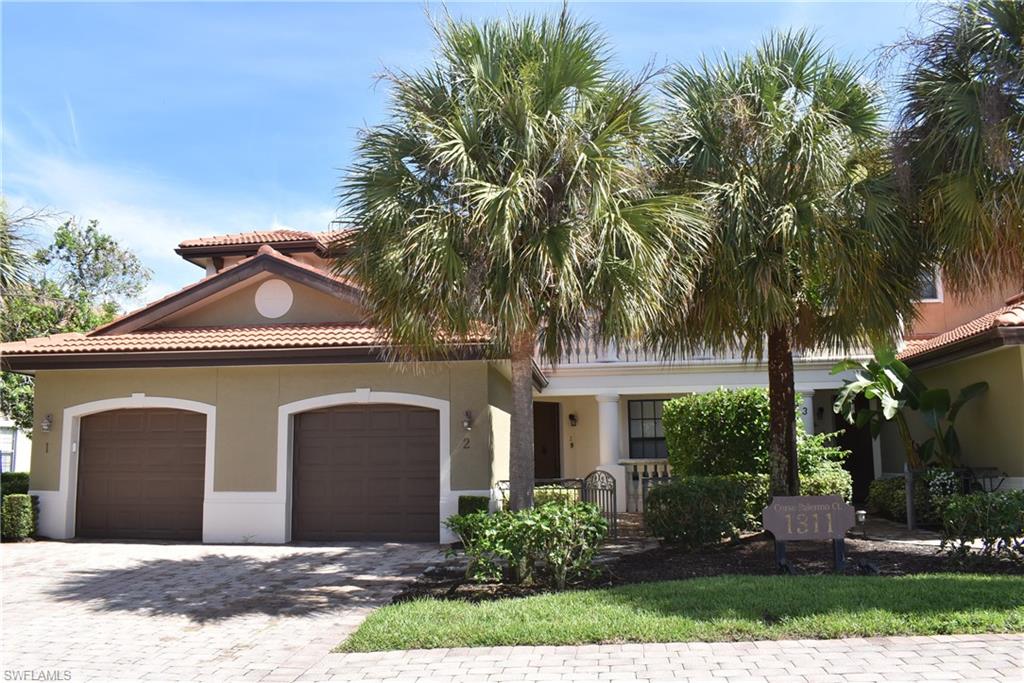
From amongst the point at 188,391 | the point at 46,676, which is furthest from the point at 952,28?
the point at 188,391

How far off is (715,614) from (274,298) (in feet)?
35.7

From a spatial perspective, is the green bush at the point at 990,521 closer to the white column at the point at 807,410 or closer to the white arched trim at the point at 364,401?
the white arched trim at the point at 364,401

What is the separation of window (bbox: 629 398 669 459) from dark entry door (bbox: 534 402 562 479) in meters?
2.52

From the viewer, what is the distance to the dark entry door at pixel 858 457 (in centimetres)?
1961

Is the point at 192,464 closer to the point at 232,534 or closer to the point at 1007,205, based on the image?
the point at 232,534

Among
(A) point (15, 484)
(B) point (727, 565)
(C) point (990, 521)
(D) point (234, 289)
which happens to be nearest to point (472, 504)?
(B) point (727, 565)

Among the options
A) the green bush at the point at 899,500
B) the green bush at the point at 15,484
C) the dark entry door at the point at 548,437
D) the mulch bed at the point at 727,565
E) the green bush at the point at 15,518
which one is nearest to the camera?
the mulch bed at the point at 727,565

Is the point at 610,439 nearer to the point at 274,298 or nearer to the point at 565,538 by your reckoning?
the point at 274,298

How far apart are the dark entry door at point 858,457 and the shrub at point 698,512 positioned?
998 cm

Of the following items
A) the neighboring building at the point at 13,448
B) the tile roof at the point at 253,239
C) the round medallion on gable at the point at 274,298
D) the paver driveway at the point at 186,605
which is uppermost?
the tile roof at the point at 253,239

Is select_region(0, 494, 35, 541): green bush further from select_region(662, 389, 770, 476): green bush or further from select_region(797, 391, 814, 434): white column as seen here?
select_region(797, 391, 814, 434): white column

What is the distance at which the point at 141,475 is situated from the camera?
14.5 m

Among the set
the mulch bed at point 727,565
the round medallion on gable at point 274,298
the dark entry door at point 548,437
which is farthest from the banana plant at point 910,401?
the round medallion on gable at point 274,298

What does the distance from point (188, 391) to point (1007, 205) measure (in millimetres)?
12617
